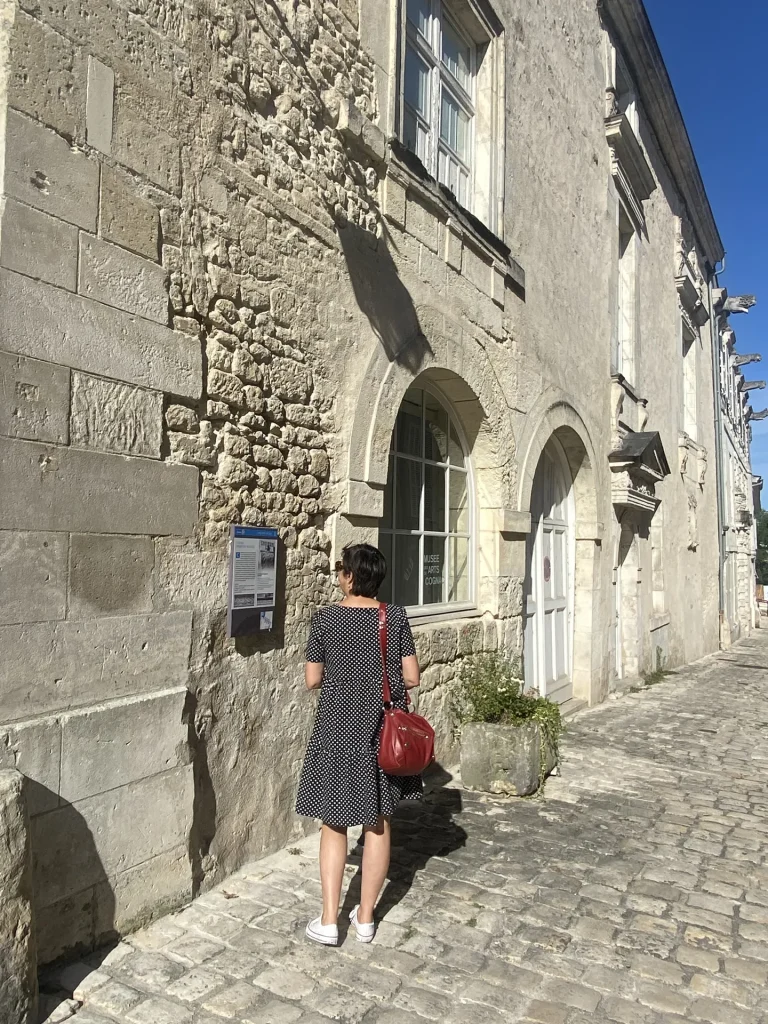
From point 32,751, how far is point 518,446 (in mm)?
4424

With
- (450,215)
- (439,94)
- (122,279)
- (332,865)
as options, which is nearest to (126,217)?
(122,279)

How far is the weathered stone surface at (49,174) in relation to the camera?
2291 mm

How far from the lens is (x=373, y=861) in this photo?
2.57 m

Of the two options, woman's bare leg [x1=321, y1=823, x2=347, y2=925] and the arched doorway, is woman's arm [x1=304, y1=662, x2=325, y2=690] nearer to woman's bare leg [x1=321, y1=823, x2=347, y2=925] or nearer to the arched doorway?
woman's bare leg [x1=321, y1=823, x2=347, y2=925]

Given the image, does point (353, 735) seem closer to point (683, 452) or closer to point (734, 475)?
point (683, 452)

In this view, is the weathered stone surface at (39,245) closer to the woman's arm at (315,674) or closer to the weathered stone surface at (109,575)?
the weathered stone surface at (109,575)

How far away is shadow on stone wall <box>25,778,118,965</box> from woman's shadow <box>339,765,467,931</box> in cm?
85

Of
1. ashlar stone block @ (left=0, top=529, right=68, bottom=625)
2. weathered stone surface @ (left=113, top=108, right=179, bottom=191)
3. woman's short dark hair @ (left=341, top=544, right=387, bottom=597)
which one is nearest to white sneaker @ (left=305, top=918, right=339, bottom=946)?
woman's short dark hair @ (left=341, top=544, right=387, bottom=597)

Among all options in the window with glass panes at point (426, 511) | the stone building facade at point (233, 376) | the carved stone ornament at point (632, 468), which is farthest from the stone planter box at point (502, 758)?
the carved stone ornament at point (632, 468)

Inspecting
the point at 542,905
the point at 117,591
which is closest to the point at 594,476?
the point at 542,905

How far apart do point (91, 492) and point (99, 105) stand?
1.36 m

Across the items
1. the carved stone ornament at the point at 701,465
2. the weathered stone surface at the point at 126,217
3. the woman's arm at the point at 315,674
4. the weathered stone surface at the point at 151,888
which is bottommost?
the weathered stone surface at the point at 151,888

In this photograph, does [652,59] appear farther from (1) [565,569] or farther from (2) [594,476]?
(1) [565,569]

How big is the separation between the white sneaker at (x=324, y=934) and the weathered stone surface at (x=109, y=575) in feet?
4.16
